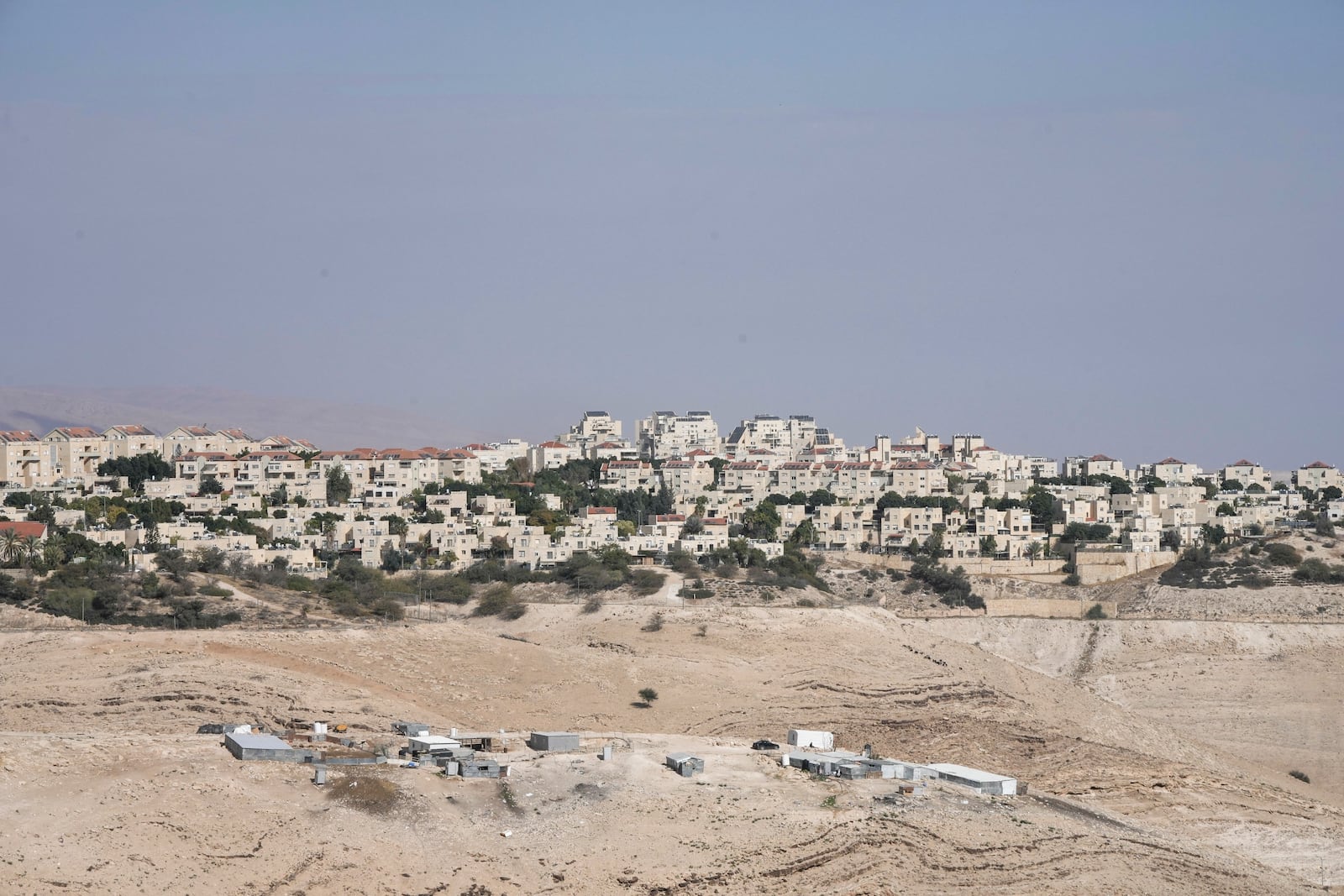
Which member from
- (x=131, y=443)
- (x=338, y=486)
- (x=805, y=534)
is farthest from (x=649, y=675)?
(x=131, y=443)

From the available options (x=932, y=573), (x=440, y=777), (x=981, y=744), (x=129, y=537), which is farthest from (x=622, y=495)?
(x=440, y=777)

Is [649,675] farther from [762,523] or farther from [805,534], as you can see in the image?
[762,523]

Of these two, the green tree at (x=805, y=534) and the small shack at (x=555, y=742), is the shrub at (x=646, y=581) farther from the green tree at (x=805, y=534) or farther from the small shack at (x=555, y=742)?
the small shack at (x=555, y=742)

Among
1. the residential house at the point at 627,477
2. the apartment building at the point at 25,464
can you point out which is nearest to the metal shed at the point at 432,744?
the apartment building at the point at 25,464

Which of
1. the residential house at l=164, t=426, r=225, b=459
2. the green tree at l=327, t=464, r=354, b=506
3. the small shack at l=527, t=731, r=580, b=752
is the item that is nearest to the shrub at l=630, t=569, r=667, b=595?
the green tree at l=327, t=464, r=354, b=506

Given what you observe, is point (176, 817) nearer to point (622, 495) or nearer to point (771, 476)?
point (622, 495)
